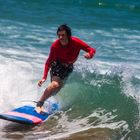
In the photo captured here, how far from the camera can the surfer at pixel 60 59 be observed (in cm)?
779

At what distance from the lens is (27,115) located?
25.3ft

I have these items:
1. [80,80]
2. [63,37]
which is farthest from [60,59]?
[80,80]

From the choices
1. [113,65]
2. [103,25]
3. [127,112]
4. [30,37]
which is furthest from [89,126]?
[103,25]

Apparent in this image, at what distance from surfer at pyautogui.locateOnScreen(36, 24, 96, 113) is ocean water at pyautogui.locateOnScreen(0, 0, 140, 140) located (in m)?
0.51

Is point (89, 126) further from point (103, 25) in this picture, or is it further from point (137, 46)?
point (103, 25)

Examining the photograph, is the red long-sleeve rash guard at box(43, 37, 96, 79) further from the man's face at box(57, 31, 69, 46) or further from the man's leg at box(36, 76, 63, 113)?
the man's leg at box(36, 76, 63, 113)

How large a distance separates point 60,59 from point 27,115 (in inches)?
42.8

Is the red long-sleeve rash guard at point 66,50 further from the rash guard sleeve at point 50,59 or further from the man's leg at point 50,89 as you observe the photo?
the man's leg at point 50,89

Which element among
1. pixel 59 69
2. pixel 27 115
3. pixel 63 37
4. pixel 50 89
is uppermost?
pixel 63 37

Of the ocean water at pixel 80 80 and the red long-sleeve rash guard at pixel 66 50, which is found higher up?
the red long-sleeve rash guard at pixel 66 50

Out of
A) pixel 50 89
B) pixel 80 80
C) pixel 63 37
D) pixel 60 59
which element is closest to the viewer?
pixel 63 37

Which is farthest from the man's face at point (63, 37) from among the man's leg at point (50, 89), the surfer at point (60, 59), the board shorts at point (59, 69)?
the man's leg at point (50, 89)

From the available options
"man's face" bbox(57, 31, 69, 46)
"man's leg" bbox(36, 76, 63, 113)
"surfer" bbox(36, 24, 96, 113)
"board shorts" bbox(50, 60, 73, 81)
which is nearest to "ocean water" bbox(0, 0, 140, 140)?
"man's leg" bbox(36, 76, 63, 113)

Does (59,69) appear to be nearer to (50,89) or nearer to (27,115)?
(50,89)
